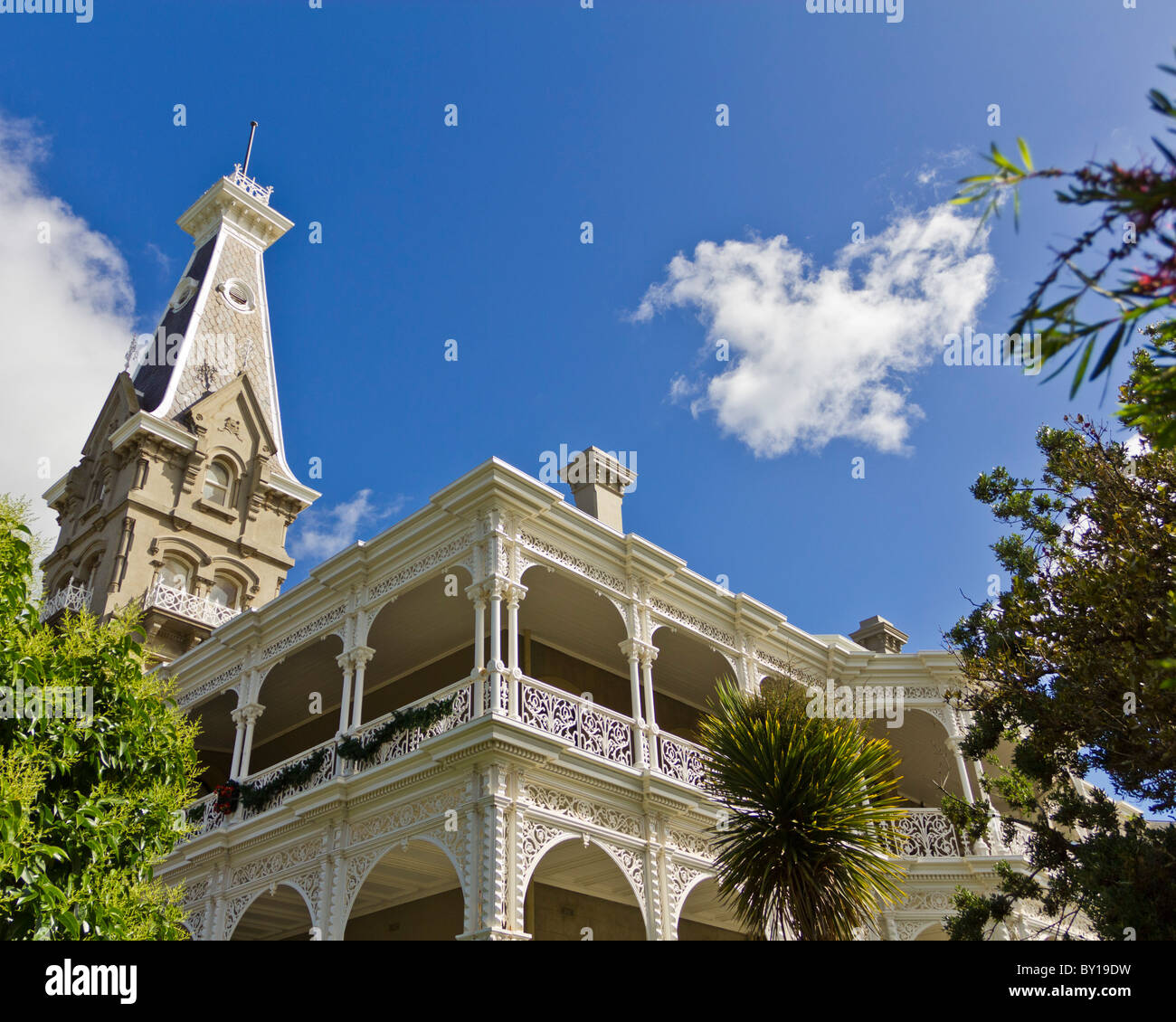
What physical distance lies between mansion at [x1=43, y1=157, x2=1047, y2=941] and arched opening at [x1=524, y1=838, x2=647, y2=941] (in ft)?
0.20

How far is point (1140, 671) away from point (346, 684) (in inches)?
468

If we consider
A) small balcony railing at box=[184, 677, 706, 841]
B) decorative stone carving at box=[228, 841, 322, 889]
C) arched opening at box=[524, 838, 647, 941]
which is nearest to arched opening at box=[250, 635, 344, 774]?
small balcony railing at box=[184, 677, 706, 841]

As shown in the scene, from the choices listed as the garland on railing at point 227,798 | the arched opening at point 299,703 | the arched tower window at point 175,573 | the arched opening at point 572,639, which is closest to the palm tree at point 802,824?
the arched opening at point 572,639

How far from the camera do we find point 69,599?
89.3 feet

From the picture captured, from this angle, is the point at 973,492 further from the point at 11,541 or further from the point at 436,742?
the point at 11,541

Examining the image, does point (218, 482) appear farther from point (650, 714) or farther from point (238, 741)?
point (650, 714)

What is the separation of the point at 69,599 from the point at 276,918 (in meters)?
14.1

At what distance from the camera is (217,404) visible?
1241 inches

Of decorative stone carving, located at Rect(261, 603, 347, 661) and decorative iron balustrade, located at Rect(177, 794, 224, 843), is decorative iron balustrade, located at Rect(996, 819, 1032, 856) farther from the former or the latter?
decorative iron balustrade, located at Rect(177, 794, 224, 843)

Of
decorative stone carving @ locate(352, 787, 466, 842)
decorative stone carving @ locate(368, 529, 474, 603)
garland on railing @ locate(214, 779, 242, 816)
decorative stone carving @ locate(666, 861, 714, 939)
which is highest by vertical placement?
decorative stone carving @ locate(368, 529, 474, 603)

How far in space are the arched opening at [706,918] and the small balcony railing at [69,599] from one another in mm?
18795

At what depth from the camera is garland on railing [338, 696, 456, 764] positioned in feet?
46.2
